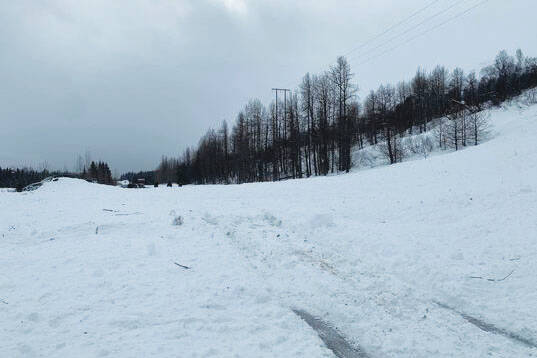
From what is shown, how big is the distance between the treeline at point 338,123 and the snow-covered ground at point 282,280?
36.6 m

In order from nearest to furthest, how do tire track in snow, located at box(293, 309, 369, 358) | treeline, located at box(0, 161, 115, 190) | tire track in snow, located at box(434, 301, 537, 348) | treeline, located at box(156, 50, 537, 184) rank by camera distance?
tire track in snow, located at box(293, 309, 369, 358) → tire track in snow, located at box(434, 301, 537, 348) → treeline, located at box(156, 50, 537, 184) → treeline, located at box(0, 161, 115, 190)

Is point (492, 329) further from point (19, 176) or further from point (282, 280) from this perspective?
point (19, 176)

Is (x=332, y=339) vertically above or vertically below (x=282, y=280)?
below

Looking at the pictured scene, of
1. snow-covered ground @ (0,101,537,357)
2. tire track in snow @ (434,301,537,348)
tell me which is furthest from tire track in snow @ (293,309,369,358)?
tire track in snow @ (434,301,537,348)

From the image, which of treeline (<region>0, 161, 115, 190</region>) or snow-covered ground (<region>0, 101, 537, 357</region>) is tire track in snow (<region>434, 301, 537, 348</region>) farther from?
treeline (<region>0, 161, 115, 190</region>)

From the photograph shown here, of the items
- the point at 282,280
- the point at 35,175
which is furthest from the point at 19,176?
the point at 282,280

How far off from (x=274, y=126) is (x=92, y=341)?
58131mm

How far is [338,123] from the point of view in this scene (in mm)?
50781

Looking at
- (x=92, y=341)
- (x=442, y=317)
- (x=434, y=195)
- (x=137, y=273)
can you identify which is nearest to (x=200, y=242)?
(x=137, y=273)

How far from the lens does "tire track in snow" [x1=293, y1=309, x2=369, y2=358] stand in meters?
4.80

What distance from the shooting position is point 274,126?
62062 mm

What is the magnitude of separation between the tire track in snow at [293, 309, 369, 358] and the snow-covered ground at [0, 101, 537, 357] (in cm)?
12

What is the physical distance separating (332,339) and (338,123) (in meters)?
47.4

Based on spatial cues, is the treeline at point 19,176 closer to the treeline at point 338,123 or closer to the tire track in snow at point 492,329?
the treeline at point 338,123
